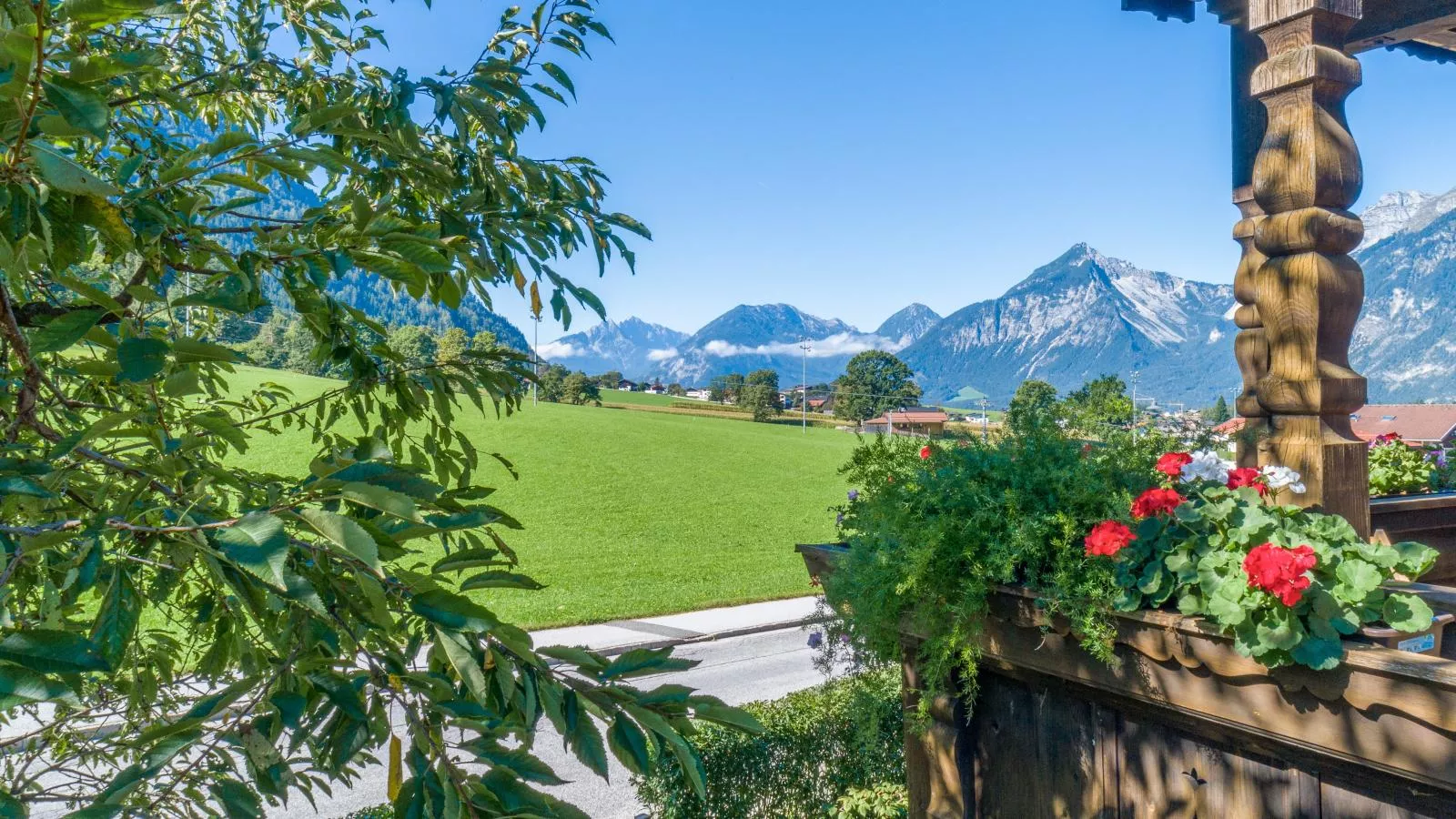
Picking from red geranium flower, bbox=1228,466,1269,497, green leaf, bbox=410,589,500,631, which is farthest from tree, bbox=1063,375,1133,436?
green leaf, bbox=410,589,500,631

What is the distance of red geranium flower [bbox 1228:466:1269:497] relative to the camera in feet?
7.42

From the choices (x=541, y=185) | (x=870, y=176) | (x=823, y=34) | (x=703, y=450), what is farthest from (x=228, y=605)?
(x=870, y=176)

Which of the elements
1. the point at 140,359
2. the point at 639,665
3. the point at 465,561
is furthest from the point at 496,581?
the point at 140,359

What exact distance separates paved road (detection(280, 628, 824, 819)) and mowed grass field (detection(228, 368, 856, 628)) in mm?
1856

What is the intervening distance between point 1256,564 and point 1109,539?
0.35 meters

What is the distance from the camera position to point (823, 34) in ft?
72.3

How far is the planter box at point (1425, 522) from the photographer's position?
3.98m

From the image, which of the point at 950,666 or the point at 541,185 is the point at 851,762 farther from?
the point at 541,185

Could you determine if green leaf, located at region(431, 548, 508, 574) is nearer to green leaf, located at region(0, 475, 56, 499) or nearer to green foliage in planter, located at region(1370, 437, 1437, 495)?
green leaf, located at region(0, 475, 56, 499)

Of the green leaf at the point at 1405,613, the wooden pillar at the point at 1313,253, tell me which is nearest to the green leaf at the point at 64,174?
the green leaf at the point at 1405,613

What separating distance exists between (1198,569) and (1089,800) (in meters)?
0.83

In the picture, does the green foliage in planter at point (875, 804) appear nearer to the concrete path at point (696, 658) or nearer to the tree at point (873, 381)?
the concrete path at point (696, 658)

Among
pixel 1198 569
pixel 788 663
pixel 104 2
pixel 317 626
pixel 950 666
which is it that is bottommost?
pixel 788 663

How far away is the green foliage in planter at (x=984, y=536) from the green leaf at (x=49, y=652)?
6.28 ft
